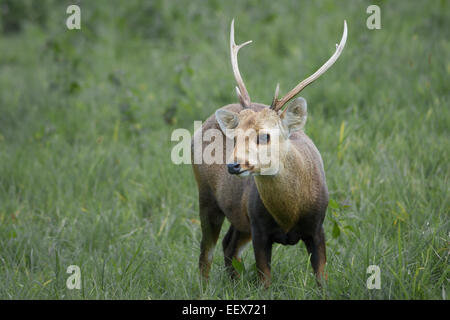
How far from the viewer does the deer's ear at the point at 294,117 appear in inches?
138

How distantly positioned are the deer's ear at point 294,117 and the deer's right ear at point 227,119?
262 mm

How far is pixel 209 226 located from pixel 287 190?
969mm

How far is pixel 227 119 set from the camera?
11.8 feet

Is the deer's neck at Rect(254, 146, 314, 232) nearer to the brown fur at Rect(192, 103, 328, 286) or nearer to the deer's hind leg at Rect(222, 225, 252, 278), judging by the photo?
the brown fur at Rect(192, 103, 328, 286)

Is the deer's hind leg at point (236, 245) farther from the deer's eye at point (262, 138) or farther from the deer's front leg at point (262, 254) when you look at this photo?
the deer's eye at point (262, 138)

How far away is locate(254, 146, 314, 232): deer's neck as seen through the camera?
11.5 ft

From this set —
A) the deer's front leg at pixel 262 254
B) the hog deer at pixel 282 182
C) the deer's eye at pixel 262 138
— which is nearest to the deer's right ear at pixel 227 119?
the hog deer at pixel 282 182

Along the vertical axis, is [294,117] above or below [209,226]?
above

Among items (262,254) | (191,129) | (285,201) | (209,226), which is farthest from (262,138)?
(191,129)

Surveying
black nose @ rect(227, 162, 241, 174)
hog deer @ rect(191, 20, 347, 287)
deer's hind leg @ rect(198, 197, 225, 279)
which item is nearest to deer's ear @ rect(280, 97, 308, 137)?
hog deer @ rect(191, 20, 347, 287)

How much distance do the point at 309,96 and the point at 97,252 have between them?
121 inches

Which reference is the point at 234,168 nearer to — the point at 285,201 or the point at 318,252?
the point at 285,201

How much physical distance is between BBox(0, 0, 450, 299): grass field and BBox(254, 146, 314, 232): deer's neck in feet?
1.30

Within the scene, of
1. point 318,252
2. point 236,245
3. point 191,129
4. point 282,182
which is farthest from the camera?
point 191,129
